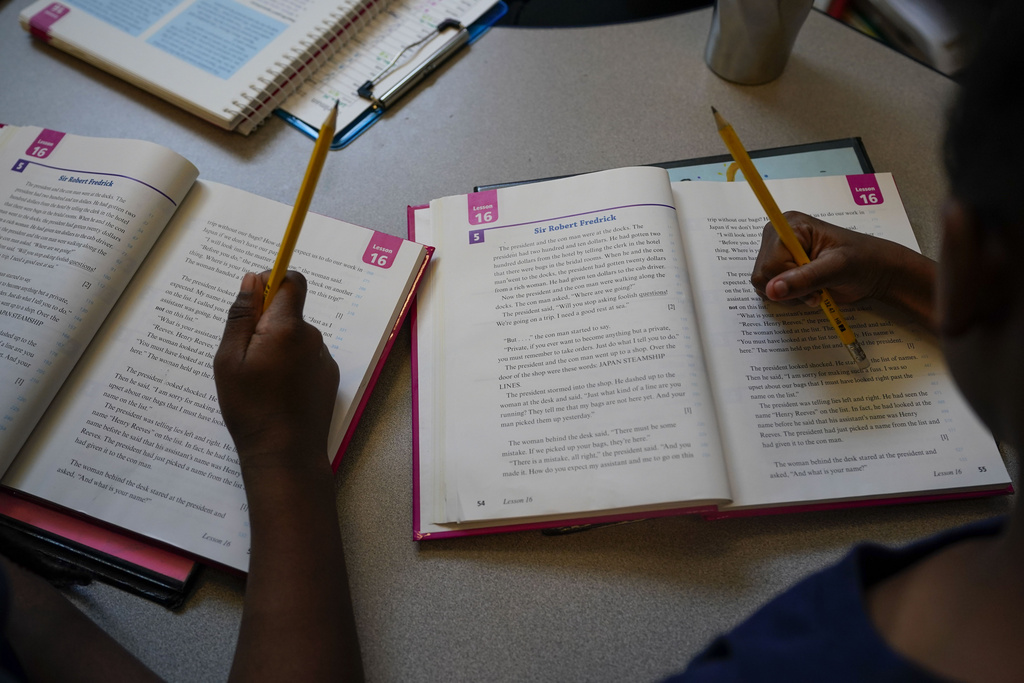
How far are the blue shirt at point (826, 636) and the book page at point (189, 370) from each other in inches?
14.1

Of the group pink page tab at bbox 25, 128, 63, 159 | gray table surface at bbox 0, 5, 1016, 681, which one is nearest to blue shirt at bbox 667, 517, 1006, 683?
gray table surface at bbox 0, 5, 1016, 681

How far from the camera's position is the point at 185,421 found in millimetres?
550

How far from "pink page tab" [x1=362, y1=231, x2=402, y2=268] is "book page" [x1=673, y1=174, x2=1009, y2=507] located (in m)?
0.30

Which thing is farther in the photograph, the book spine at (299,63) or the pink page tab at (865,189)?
the book spine at (299,63)

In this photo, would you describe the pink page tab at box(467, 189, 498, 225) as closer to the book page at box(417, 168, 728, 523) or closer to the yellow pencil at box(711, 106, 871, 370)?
the book page at box(417, 168, 728, 523)

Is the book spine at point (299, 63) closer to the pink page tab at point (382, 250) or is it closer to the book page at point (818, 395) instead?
the pink page tab at point (382, 250)

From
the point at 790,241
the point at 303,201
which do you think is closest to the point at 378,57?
the point at 303,201

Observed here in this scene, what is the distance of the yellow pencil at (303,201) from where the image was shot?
1.52ft

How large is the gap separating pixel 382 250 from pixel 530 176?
0.21 meters

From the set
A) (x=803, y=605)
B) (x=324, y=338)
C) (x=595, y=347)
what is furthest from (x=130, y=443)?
(x=803, y=605)

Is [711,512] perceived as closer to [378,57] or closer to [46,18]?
[378,57]

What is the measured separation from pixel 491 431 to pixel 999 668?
0.37 metres

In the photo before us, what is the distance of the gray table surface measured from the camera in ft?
1.62

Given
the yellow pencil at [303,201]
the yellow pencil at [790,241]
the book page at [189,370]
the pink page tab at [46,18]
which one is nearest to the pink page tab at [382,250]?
the book page at [189,370]
